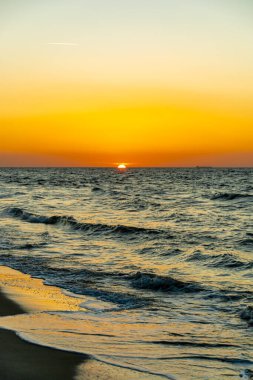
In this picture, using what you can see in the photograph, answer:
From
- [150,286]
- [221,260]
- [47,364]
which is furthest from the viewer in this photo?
[221,260]

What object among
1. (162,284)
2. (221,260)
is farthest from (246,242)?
(162,284)

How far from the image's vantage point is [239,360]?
273 inches

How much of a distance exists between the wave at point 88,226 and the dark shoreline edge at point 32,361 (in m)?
13.5

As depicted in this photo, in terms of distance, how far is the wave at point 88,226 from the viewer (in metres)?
21.7

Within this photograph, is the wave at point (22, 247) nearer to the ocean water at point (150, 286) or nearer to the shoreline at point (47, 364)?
the ocean water at point (150, 286)

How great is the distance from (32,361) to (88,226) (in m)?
17.4

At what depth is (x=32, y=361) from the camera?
21.4 ft

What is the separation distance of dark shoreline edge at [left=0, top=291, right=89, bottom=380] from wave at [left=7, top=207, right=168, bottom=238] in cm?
1349

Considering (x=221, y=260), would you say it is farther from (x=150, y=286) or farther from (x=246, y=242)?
(x=246, y=242)

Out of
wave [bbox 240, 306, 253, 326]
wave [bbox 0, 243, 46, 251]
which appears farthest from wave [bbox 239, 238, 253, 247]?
wave [bbox 240, 306, 253, 326]

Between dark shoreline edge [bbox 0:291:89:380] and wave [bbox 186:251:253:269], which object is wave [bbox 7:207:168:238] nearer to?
wave [bbox 186:251:253:269]

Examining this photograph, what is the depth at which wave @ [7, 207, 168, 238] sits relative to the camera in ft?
71.1

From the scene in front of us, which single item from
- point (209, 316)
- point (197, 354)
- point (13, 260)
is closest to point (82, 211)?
point (13, 260)

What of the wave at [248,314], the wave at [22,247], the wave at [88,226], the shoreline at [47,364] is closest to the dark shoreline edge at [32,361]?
the shoreline at [47,364]
